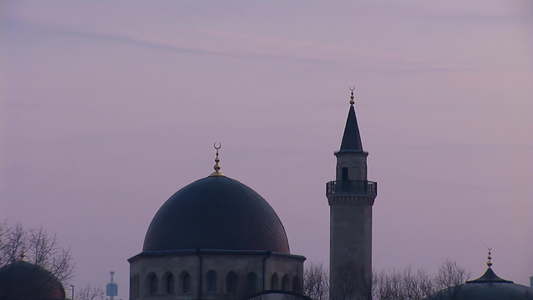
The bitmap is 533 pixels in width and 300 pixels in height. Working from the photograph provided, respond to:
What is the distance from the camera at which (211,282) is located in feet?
200

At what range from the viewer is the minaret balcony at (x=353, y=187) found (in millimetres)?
63688

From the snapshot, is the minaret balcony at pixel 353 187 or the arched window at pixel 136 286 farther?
the minaret balcony at pixel 353 187

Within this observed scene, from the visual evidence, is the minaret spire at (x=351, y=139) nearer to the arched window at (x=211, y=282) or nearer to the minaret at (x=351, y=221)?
the minaret at (x=351, y=221)

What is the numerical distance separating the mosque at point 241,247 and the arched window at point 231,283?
0.17ft

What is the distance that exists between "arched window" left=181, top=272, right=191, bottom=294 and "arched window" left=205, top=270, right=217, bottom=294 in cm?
68

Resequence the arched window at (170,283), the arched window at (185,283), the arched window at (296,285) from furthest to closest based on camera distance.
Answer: the arched window at (296,285), the arched window at (170,283), the arched window at (185,283)

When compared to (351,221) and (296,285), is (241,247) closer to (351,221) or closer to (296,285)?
(296,285)

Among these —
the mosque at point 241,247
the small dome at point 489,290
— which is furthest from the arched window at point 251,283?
the small dome at point 489,290

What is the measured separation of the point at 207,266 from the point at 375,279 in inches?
343

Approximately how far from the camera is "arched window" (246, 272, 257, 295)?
197 ft

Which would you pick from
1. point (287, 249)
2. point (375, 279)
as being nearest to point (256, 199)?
point (287, 249)

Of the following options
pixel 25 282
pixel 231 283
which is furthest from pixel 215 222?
pixel 25 282

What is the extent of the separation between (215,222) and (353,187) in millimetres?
5890

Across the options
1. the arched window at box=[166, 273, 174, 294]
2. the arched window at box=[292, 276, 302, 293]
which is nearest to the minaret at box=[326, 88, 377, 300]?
the arched window at box=[292, 276, 302, 293]
